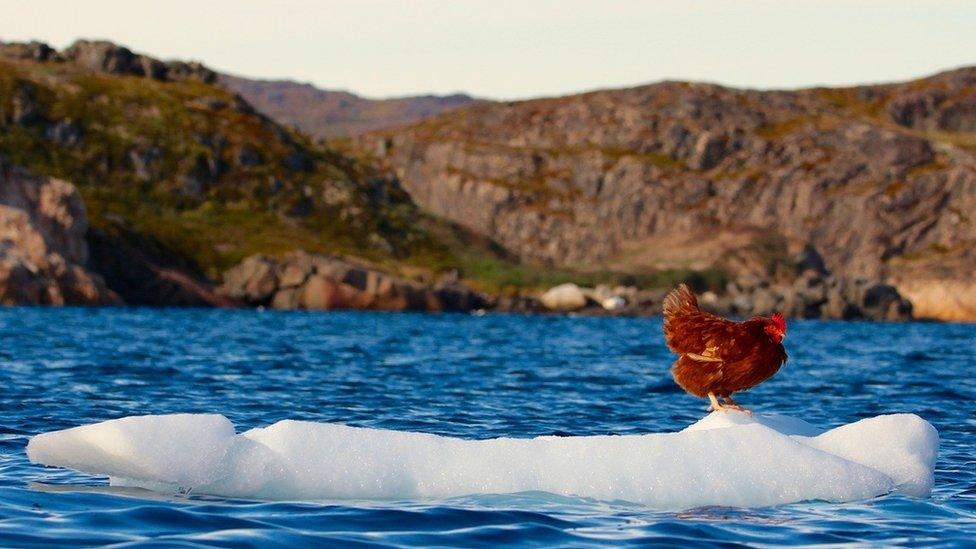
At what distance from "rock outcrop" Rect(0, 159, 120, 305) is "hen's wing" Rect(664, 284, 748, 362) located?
78.5m

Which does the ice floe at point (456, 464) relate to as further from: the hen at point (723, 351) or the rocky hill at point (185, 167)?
the rocky hill at point (185, 167)

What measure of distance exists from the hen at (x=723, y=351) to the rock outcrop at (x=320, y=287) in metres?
94.1

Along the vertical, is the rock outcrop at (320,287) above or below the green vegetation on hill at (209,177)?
below

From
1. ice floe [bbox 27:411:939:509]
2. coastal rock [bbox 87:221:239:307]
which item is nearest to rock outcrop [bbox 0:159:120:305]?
coastal rock [bbox 87:221:239:307]

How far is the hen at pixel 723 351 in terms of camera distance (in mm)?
15133

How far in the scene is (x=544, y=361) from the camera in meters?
41.5

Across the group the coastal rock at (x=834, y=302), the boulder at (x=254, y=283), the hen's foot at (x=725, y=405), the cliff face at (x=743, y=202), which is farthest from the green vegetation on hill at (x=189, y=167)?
the hen's foot at (x=725, y=405)

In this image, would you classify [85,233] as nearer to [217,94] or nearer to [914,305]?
[217,94]

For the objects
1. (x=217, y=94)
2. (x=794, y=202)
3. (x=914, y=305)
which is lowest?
(x=914, y=305)

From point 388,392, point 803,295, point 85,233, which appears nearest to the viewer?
point 388,392

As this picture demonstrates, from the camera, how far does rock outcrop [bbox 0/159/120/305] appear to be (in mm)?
89375

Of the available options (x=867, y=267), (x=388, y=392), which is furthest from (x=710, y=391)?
(x=867, y=267)

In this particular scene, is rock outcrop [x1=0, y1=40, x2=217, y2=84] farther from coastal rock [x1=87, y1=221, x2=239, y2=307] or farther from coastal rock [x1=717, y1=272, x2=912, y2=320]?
coastal rock [x1=717, y1=272, x2=912, y2=320]

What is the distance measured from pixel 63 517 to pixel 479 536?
364 centimetres
